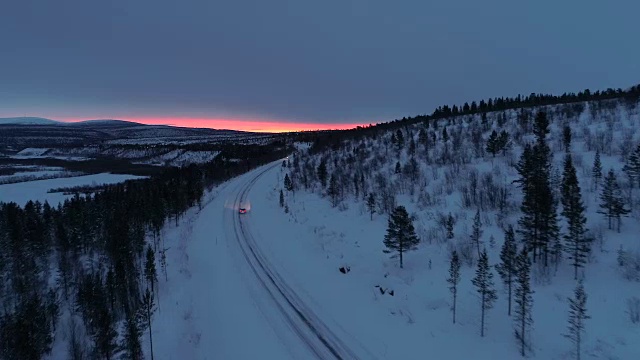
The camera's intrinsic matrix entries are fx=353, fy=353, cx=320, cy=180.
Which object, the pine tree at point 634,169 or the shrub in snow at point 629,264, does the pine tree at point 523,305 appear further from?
the pine tree at point 634,169

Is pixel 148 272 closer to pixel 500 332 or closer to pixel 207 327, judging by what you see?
pixel 207 327

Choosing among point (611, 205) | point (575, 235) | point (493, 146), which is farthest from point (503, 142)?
point (575, 235)

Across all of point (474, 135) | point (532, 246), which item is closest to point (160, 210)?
point (474, 135)

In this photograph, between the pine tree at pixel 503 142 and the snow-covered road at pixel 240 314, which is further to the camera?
the pine tree at pixel 503 142

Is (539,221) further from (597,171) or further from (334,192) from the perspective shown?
(334,192)

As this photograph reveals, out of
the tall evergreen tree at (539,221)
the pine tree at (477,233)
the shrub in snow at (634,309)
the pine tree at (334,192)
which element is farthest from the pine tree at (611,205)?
the pine tree at (334,192)

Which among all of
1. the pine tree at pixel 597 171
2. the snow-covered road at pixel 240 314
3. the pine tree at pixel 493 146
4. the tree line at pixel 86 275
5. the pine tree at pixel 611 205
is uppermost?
the pine tree at pixel 493 146

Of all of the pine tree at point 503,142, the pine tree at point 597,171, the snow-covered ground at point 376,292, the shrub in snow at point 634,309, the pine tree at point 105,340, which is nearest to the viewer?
the shrub in snow at point 634,309

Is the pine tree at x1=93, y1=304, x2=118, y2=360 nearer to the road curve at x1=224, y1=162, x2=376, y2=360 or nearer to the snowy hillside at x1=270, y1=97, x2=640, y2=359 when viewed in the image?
the road curve at x1=224, y1=162, x2=376, y2=360
